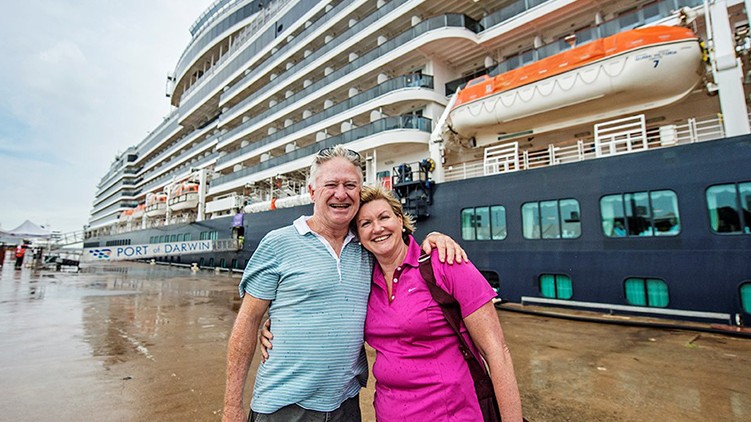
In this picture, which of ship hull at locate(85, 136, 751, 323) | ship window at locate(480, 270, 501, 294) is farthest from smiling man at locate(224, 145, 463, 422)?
ship window at locate(480, 270, 501, 294)

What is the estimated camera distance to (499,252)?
8594 mm

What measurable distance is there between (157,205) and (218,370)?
104 feet

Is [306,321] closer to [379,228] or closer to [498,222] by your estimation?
[379,228]

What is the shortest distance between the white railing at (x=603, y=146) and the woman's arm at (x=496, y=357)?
7276 millimetres

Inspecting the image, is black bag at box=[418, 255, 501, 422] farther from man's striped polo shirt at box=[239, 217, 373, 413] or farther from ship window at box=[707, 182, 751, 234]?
ship window at box=[707, 182, 751, 234]

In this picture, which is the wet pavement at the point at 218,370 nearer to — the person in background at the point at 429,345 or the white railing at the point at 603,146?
the person in background at the point at 429,345

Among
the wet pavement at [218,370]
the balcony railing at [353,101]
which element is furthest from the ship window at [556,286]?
the balcony railing at [353,101]

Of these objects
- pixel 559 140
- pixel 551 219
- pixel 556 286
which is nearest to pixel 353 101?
pixel 559 140

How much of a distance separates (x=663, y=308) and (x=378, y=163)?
10.6m

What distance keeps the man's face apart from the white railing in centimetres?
733

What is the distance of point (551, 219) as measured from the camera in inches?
309

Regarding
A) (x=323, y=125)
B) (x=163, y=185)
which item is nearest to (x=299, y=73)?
(x=323, y=125)

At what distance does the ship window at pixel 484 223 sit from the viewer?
8.66m

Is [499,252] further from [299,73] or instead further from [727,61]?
[299,73]
